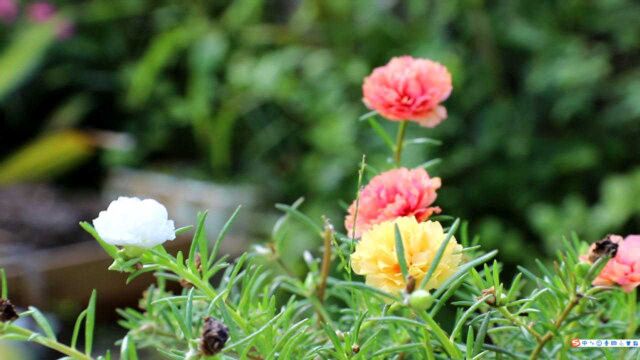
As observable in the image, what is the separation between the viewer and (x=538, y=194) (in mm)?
1911

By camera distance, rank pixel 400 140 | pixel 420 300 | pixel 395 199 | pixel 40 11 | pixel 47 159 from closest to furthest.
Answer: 1. pixel 420 300
2. pixel 395 199
3. pixel 400 140
4. pixel 47 159
5. pixel 40 11

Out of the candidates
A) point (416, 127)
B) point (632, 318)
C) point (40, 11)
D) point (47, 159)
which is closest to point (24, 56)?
point (40, 11)

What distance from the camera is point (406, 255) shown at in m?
0.44

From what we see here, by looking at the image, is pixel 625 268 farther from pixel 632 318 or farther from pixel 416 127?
pixel 416 127

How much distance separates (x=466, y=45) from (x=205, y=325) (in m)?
1.70

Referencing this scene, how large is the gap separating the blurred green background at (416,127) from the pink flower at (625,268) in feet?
3.98

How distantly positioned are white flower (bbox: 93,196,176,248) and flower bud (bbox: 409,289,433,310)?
0.12 metres

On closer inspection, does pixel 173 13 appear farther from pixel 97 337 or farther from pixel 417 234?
pixel 417 234

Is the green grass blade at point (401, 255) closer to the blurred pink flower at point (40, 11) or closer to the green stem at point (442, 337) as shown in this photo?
the green stem at point (442, 337)

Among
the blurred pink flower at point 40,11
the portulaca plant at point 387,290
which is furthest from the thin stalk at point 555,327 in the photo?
the blurred pink flower at point 40,11

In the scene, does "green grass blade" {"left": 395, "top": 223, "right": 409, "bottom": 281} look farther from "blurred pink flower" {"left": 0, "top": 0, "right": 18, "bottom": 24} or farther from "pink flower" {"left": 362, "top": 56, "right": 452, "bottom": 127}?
"blurred pink flower" {"left": 0, "top": 0, "right": 18, "bottom": 24}

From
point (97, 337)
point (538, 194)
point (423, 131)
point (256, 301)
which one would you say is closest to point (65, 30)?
point (97, 337)

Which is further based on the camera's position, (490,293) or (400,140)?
(400,140)

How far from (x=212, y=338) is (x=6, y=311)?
0.40 feet
